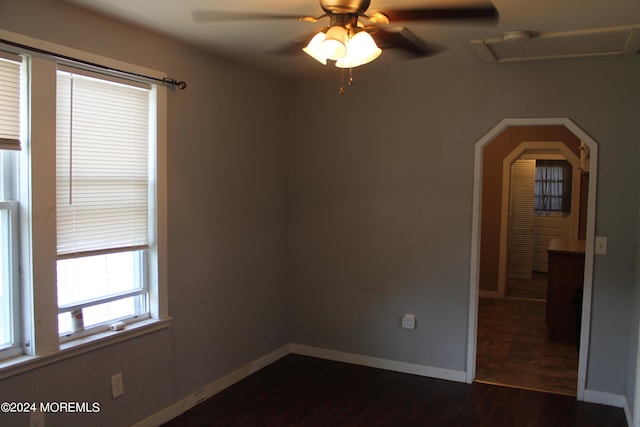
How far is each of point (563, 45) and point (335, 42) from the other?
193cm

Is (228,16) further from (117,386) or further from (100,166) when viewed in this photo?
(117,386)

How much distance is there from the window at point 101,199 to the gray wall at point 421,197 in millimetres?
1675

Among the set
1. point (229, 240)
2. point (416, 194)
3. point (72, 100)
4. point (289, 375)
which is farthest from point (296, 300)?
point (72, 100)

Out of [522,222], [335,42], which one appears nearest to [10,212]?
[335,42]

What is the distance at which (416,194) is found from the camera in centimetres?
402

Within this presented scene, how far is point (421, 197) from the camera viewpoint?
4.01 meters

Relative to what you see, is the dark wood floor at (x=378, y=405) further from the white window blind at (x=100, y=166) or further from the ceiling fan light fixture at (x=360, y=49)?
the ceiling fan light fixture at (x=360, y=49)

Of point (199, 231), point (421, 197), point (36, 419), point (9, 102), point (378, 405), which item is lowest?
point (378, 405)

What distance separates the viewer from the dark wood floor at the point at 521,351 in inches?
157

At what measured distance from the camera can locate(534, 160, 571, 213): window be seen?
9.11 meters

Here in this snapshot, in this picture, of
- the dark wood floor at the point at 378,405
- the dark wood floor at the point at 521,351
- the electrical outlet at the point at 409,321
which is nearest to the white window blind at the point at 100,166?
the dark wood floor at the point at 378,405

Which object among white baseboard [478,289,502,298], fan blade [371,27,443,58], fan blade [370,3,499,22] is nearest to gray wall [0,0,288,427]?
fan blade [371,27,443,58]

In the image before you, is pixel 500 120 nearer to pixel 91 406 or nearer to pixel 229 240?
pixel 229 240

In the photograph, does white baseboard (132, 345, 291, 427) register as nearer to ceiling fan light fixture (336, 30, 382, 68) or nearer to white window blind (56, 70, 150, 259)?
white window blind (56, 70, 150, 259)
